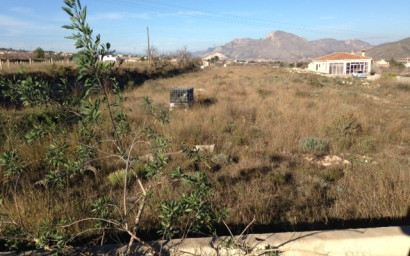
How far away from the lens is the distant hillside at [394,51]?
A: 136700 mm

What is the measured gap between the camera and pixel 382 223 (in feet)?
10.5

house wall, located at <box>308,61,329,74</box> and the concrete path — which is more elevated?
house wall, located at <box>308,61,329,74</box>

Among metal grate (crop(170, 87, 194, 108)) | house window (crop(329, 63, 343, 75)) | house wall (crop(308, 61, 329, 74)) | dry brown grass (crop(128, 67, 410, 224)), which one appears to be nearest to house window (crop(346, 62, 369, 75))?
house window (crop(329, 63, 343, 75))

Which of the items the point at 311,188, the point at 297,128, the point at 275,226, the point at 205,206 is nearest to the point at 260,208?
the point at 275,226

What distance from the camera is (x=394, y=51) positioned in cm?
14325

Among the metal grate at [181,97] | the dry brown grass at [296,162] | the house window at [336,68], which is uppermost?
the house window at [336,68]

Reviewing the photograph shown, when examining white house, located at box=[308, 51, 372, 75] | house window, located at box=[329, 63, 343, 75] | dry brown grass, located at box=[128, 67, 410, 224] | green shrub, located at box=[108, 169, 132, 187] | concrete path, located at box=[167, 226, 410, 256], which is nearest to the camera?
concrete path, located at box=[167, 226, 410, 256]

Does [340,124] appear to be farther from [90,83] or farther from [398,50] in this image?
[398,50]

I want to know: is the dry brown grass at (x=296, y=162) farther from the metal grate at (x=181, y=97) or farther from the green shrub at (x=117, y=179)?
the green shrub at (x=117, y=179)

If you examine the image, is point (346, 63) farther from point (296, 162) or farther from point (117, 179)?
point (117, 179)

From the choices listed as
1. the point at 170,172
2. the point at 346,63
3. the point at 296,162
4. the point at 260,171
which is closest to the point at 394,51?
the point at 346,63

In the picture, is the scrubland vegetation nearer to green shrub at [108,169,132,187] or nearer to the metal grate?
green shrub at [108,169,132,187]

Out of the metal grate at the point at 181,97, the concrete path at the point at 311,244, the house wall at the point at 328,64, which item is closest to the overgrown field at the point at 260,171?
the concrete path at the point at 311,244

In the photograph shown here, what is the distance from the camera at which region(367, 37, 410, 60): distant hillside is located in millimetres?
136700
